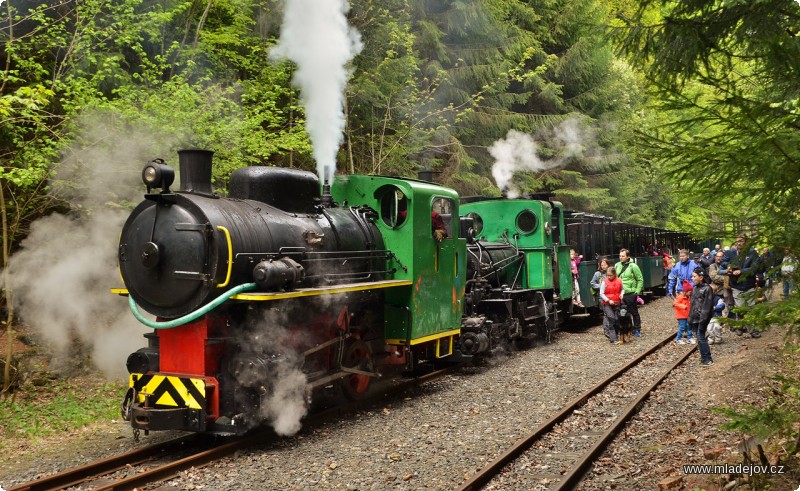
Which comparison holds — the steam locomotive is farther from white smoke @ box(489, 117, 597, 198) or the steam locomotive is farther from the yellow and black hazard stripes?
white smoke @ box(489, 117, 597, 198)

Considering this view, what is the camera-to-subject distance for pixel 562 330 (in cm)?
1616

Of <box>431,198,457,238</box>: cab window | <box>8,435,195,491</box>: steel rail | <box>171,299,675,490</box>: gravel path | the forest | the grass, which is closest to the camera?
the forest

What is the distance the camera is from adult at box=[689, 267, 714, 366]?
1037cm

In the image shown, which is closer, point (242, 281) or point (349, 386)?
point (242, 281)

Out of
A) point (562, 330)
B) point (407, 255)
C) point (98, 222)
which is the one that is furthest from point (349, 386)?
point (562, 330)

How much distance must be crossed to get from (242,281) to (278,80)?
19.3 feet

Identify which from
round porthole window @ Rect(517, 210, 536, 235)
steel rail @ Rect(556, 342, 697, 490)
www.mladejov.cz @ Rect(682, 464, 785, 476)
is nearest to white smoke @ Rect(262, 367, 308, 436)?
steel rail @ Rect(556, 342, 697, 490)

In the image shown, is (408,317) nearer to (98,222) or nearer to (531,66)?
(98,222)

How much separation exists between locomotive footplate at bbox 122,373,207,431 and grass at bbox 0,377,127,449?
1659 mm

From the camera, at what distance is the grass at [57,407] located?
7384 millimetres

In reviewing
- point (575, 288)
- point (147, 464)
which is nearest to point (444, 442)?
point (147, 464)

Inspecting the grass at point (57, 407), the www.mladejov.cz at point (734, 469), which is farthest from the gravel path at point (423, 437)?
the grass at point (57, 407)

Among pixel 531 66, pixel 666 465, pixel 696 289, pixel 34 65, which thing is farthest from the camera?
pixel 531 66

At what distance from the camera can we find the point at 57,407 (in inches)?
325
